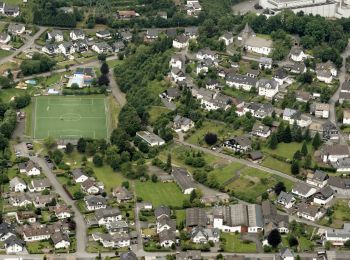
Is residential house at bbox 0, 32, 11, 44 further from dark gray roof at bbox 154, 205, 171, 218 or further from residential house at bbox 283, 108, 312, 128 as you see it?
dark gray roof at bbox 154, 205, 171, 218

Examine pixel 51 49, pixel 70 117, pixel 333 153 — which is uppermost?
pixel 333 153

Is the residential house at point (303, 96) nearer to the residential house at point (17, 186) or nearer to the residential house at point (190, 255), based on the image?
the residential house at point (190, 255)

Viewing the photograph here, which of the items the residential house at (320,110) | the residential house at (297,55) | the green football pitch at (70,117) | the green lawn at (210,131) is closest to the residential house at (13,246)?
the green football pitch at (70,117)

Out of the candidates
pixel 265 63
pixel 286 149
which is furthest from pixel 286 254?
pixel 265 63

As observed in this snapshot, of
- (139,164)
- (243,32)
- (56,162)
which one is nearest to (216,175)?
(139,164)

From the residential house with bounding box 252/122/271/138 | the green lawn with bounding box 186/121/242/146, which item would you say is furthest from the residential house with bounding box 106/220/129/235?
the residential house with bounding box 252/122/271/138

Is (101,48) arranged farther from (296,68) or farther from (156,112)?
(296,68)
